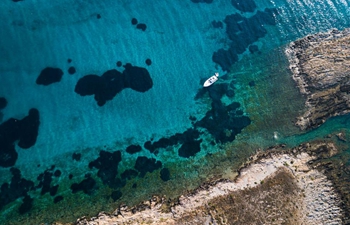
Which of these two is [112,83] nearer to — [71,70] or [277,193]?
[71,70]

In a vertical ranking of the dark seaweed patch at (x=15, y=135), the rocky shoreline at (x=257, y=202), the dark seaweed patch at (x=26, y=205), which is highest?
the dark seaweed patch at (x=15, y=135)

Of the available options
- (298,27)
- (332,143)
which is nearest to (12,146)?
(332,143)

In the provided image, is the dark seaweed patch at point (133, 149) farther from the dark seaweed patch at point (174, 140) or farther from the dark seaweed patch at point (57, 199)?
the dark seaweed patch at point (57, 199)

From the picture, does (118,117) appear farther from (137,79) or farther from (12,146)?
(12,146)

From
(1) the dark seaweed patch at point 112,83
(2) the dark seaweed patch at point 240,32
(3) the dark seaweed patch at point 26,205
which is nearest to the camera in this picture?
(3) the dark seaweed patch at point 26,205

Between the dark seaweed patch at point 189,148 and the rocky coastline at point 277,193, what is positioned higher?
the dark seaweed patch at point 189,148

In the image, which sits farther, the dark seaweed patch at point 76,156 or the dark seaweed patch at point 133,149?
the dark seaweed patch at point 133,149

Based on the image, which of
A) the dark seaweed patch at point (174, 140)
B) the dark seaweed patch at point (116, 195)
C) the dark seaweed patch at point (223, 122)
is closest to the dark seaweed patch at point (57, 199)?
the dark seaweed patch at point (116, 195)

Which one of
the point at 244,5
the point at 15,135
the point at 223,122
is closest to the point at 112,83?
the point at 15,135
